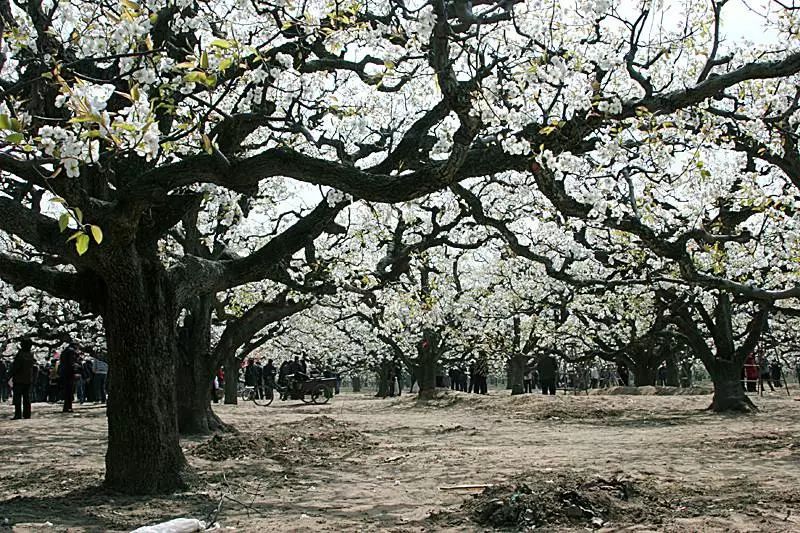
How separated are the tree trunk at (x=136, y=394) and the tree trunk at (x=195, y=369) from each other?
226 inches

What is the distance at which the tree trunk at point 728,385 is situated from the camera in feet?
56.7

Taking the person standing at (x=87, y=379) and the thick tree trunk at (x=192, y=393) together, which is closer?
the thick tree trunk at (x=192, y=393)

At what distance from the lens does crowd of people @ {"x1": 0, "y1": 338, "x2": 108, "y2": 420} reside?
695 inches

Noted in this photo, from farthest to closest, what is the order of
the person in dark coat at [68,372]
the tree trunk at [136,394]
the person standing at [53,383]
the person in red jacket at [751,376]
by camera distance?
the person in red jacket at [751,376] < the person standing at [53,383] < the person in dark coat at [68,372] < the tree trunk at [136,394]

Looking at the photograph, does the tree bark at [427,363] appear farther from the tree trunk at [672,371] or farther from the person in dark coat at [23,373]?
the person in dark coat at [23,373]

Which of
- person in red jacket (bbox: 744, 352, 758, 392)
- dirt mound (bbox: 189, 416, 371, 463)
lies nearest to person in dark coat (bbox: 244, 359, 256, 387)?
person in red jacket (bbox: 744, 352, 758, 392)

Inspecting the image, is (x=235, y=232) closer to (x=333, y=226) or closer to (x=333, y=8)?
(x=333, y=226)

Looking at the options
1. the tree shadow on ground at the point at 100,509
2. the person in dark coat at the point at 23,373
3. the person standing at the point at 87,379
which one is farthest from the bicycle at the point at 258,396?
the tree shadow on ground at the point at 100,509

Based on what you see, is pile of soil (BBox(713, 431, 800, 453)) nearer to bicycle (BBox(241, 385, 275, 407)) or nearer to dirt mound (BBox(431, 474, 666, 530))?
dirt mound (BBox(431, 474, 666, 530))

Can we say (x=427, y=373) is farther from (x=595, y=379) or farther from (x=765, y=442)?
(x=595, y=379)

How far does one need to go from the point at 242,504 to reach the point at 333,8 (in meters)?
4.91

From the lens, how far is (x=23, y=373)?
1756 centimetres

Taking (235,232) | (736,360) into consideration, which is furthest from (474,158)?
(736,360)

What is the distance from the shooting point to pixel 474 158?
A: 730cm
